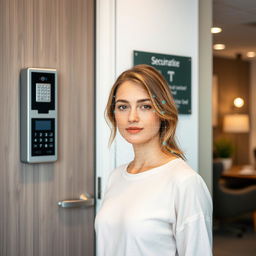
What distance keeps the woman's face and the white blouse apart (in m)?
0.13

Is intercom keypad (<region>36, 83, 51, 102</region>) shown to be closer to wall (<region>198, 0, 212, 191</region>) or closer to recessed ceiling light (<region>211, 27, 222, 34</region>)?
wall (<region>198, 0, 212, 191</region>)

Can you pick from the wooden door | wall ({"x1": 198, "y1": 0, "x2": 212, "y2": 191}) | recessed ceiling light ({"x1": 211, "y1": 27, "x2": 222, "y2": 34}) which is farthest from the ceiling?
the wooden door

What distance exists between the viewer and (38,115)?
7.61 feet

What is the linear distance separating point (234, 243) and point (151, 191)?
415 centimetres

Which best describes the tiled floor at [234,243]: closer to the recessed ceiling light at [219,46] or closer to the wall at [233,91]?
the wall at [233,91]

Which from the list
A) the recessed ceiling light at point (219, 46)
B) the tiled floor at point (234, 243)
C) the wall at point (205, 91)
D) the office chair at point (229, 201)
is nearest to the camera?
the wall at point (205, 91)

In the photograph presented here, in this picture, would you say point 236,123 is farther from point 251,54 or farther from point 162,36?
point 162,36

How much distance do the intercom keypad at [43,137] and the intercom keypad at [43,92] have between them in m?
0.11

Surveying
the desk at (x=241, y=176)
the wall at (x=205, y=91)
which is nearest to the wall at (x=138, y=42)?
the wall at (x=205, y=91)

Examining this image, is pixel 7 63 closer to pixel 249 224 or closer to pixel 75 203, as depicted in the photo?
pixel 75 203

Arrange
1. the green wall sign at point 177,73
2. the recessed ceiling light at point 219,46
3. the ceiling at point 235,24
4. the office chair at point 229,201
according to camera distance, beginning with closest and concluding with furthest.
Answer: the green wall sign at point 177,73
the ceiling at point 235,24
the office chair at point 229,201
the recessed ceiling light at point 219,46

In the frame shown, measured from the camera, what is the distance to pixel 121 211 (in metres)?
1.62

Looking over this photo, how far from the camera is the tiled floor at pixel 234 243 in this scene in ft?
16.4

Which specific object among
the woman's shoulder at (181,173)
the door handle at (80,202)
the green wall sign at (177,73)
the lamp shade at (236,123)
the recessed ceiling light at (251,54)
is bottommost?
the door handle at (80,202)
